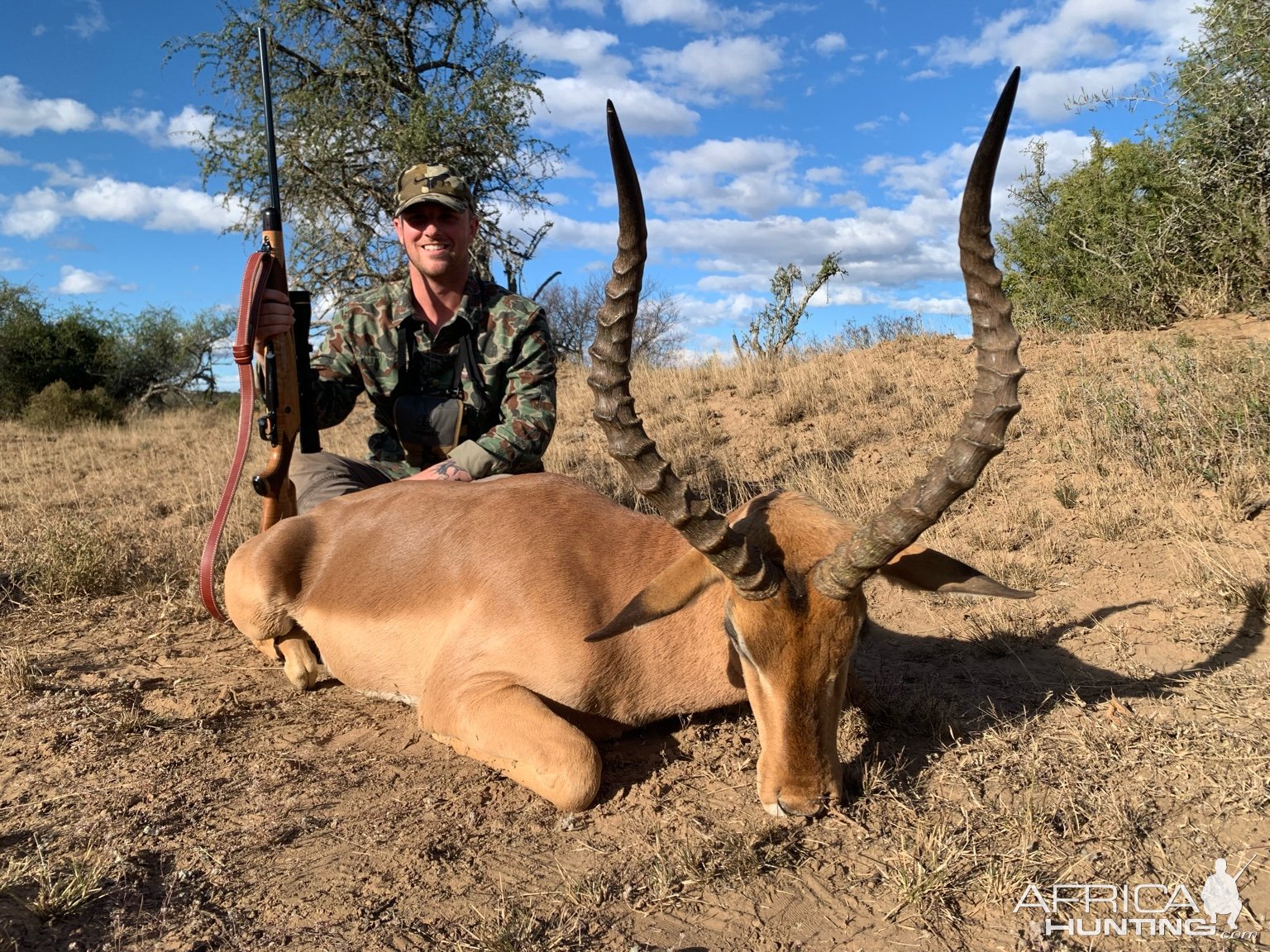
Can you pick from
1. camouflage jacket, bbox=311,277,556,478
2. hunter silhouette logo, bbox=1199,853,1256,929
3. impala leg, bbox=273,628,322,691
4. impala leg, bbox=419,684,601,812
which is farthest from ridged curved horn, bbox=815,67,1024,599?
camouflage jacket, bbox=311,277,556,478

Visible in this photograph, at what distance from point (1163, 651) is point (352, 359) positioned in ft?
18.1

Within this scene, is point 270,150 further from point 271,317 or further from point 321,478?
point 321,478

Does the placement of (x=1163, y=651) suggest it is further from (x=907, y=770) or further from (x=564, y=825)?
(x=564, y=825)

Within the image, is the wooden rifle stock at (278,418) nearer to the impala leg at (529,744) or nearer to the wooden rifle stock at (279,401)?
the wooden rifle stock at (279,401)

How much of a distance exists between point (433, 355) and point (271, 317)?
128 centimetres

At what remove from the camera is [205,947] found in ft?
8.05

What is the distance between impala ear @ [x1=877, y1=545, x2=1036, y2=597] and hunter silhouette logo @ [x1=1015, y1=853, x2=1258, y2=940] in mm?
1064

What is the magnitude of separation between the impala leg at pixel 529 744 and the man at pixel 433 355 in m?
2.64

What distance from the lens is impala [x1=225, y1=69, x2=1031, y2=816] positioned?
9.37ft

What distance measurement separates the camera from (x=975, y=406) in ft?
9.26

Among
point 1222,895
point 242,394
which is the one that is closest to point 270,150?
point 242,394

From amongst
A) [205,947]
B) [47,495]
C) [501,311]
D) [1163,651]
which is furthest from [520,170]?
[205,947]

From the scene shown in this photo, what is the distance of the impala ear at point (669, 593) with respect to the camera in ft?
10.6

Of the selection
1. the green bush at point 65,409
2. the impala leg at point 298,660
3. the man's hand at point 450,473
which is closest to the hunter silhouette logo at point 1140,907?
the impala leg at point 298,660
